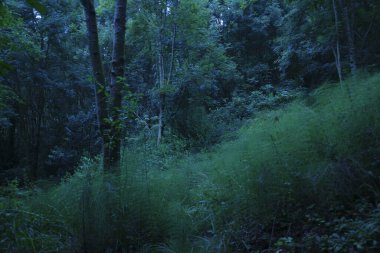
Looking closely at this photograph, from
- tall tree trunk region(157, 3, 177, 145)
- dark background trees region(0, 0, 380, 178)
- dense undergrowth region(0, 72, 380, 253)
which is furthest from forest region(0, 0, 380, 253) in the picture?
tall tree trunk region(157, 3, 177, 145)

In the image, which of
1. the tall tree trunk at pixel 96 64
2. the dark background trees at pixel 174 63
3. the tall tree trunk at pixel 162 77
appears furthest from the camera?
the tall tree trunk at pixel 162 77

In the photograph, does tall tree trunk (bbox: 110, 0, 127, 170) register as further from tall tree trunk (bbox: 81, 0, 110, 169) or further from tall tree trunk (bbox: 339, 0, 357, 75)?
tall tree trunk (bbox: 339, 0, 357, 75)

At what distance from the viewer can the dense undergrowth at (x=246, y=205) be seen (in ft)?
13.0

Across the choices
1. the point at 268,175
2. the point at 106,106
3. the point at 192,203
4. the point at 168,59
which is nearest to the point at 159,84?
the point at 168,59

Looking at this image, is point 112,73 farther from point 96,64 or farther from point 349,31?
point 349,31

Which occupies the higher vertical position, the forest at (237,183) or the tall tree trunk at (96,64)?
the tall tree trunk at (96,64)

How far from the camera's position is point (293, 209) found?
4.36m

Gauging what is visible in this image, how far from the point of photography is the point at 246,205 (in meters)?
4.61

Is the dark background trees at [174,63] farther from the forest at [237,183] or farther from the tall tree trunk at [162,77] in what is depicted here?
the forest at [237,183]

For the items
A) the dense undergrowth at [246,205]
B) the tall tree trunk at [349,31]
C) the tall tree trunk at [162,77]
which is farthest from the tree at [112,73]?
the tall tree trunk at [162,77]

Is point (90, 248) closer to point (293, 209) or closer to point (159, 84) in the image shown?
point (293, 209)

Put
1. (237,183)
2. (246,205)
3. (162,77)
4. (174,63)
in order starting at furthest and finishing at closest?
(174,63), (162,77), (237,183), (246,205)

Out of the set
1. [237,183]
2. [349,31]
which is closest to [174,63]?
[349,31]

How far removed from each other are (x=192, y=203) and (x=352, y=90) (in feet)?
10.4
